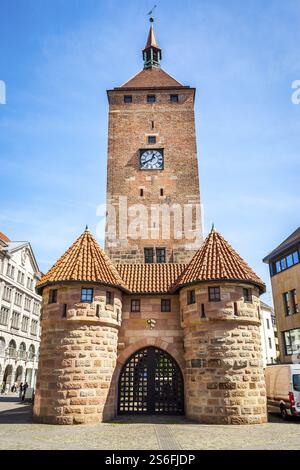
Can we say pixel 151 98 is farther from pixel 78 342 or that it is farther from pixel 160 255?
pixel 78 342

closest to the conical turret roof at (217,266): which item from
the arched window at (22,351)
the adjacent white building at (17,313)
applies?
the adjacent white building at (17,313)

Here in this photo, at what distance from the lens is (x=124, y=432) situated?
38.3ft

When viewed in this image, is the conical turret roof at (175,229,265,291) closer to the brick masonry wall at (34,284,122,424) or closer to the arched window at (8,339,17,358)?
the brick masonry wall at (34,284,122,424)

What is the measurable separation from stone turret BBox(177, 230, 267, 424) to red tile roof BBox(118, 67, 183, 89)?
1698 centimetres

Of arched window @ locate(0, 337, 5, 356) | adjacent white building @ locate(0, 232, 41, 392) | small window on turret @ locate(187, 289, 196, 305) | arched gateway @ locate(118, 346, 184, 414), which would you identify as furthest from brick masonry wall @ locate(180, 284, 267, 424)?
arched window @ locate(0, 337, 5, 356)

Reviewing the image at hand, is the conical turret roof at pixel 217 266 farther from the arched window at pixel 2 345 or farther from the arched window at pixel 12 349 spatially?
the arched window at pixel 12 349

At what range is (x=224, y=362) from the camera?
14.2 m

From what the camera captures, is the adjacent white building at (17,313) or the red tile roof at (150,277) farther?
the adjacent white building at (17,313)

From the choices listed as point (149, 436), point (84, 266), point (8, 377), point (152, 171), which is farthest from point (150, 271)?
point (8, 377)

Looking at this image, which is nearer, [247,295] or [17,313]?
[247,295]

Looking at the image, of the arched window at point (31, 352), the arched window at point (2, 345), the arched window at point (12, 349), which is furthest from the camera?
the arched window at point (31, 352)

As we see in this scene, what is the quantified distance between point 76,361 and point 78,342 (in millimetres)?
707

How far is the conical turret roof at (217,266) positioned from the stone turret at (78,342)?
3253 mm

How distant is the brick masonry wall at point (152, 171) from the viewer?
888 inches
